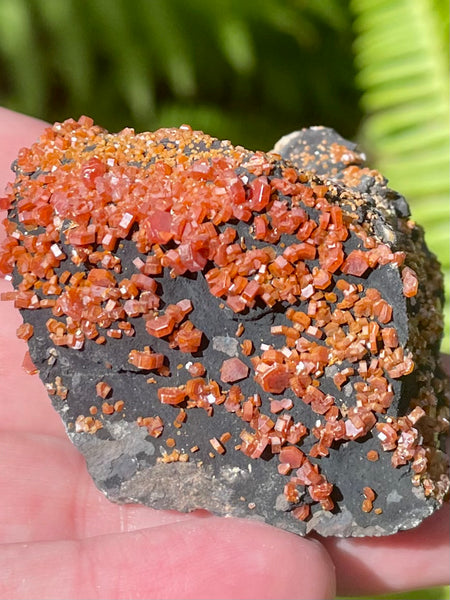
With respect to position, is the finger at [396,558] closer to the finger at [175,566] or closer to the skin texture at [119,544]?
the skin texture at [119,544]

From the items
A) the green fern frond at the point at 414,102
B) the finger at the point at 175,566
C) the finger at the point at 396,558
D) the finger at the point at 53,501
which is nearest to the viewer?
the finger at the point at 175,566

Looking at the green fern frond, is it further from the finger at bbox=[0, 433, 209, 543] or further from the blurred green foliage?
the finger at bbox=[0, 433, 209, 543]

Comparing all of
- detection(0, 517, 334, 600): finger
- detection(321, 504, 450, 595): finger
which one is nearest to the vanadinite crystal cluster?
detection(0, 517, 334, 600): finger

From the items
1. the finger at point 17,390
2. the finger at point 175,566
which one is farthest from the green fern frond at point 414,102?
the finger at point 17,390

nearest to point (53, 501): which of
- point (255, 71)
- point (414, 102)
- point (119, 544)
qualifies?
point (119, 544)

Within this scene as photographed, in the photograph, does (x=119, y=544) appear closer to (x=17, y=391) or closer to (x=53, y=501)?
(x=53, y=501)

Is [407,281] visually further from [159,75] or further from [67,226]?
[159,75]
